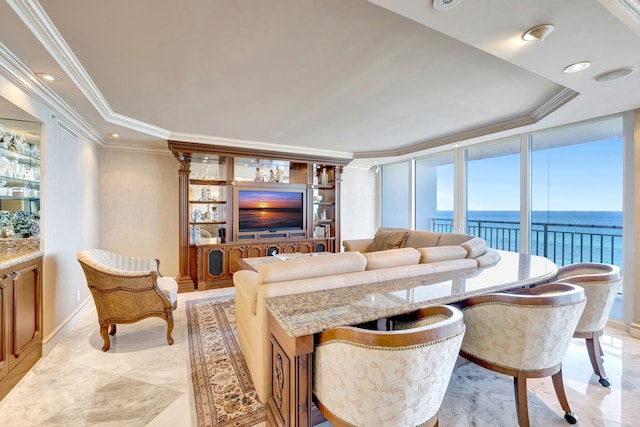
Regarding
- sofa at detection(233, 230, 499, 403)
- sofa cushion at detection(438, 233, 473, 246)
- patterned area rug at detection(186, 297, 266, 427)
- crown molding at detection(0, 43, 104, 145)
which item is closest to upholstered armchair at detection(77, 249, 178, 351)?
patterned area rug at detection(186, 297, 266, 427)

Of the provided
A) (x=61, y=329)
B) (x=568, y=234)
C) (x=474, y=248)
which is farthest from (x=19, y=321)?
(x=568, y=234)

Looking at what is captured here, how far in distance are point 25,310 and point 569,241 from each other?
20.2 ft

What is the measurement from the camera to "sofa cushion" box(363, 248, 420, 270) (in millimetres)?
2066

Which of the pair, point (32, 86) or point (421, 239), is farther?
point (421, 239)

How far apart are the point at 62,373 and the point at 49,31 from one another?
2462mm

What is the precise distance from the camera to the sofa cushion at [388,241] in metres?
4.58

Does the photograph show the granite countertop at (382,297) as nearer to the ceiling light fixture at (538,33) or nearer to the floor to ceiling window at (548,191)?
the ceiling light fixture at (538,33)

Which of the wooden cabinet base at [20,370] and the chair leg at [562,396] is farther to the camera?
the wooden cabinet base at [20,370]

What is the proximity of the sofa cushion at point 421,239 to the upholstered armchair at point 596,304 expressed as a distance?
2.16 m

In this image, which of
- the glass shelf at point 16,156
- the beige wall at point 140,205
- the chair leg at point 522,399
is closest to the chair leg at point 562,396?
the chair leg at point 522,399

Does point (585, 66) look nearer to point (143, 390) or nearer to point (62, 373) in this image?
point (143, 390)

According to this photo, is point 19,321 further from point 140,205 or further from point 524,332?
point 524,332

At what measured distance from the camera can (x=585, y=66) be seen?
77.5 inches

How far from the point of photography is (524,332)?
1.56m
